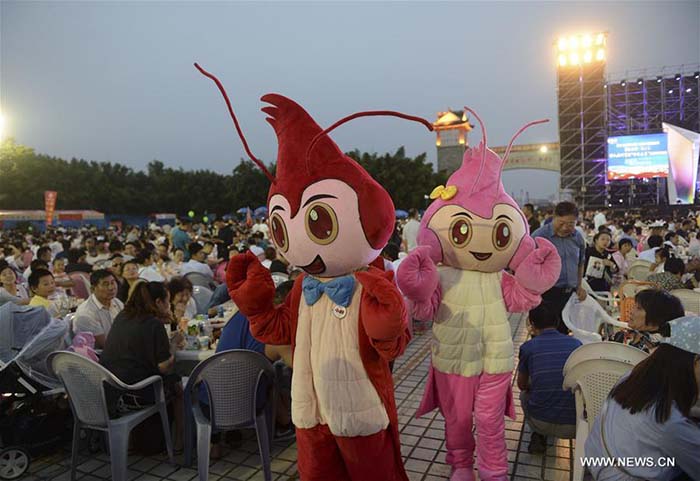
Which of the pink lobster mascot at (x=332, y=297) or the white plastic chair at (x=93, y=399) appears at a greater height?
the pink lobster mascot at (x=332, y=297)

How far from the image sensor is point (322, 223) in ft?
7.95

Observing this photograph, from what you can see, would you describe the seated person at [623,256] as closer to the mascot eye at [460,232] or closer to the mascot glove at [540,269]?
the mascot glove at [540,269]

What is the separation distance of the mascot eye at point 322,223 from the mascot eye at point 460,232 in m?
1.02

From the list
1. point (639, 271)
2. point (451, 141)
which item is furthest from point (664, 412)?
point (451, 141)

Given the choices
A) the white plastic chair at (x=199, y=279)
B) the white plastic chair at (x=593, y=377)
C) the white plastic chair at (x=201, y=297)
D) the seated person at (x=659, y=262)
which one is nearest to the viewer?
the white plastic chair at (x=593, y=377)

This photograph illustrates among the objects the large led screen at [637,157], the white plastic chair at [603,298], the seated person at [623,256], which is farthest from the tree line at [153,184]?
the white plastic chair at [603,298]

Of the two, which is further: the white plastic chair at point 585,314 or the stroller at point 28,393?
the white plastic chair at point 585,314

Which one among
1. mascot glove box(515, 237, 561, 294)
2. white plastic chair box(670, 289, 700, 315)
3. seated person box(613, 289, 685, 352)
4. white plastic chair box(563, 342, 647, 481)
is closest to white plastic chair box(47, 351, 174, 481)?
mascot glove box(515, 237, 561, 294)

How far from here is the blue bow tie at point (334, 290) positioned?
96.9 inches

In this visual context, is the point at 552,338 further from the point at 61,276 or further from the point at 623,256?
the point at 61,276

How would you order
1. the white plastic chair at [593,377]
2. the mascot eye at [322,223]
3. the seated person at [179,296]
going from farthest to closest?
the seated person at [179,296], the white plastic chair at [593,377], the mascot eye at [322,223]

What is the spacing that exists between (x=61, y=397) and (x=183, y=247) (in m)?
7.13

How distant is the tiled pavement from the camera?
345cm

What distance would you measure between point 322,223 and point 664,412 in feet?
5.72
